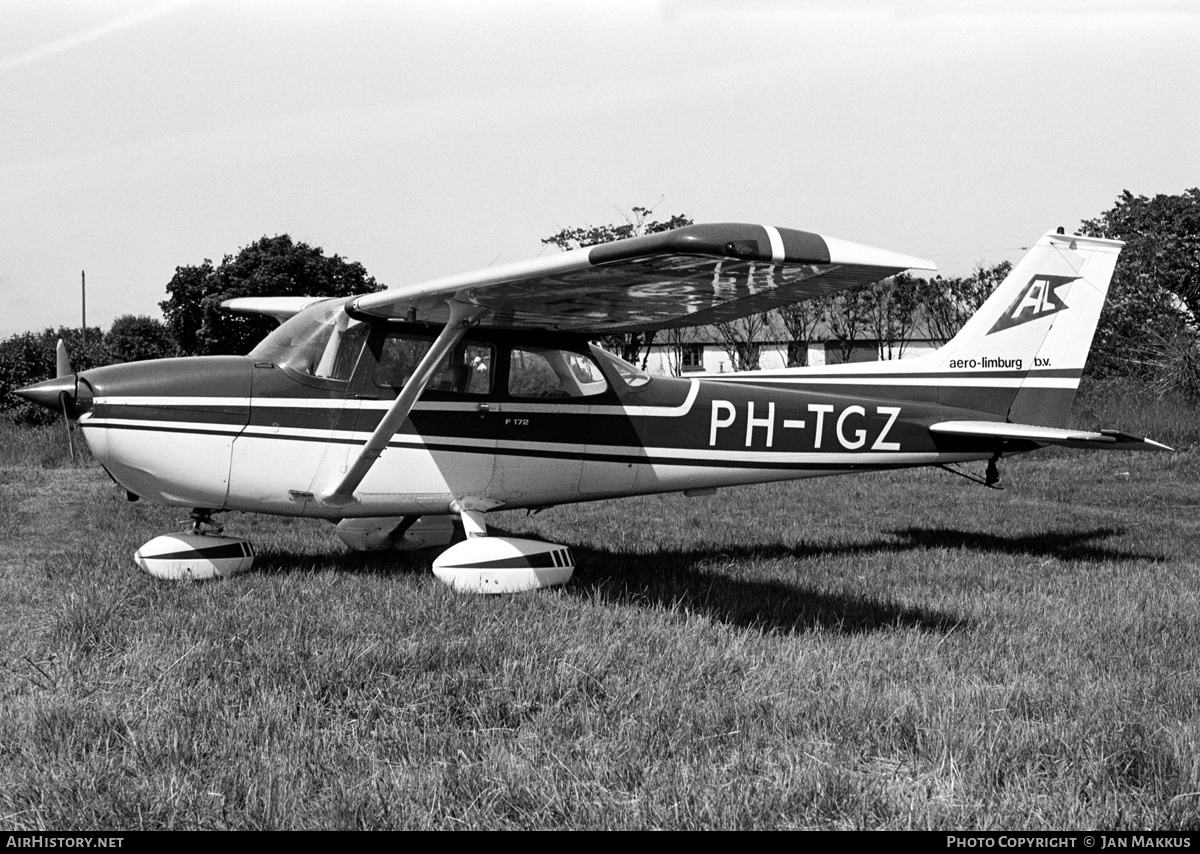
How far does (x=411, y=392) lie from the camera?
22.0 feet

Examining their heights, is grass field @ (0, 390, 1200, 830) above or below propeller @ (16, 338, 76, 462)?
below

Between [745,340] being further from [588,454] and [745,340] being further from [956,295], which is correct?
[588,454]

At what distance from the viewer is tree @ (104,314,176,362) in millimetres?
61034

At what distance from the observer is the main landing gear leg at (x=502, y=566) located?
6648 millimetres

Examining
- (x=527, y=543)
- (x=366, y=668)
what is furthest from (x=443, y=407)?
(x=366, y=668)

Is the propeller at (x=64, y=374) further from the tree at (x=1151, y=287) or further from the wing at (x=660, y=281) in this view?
the tree at (x=1151, y=287)

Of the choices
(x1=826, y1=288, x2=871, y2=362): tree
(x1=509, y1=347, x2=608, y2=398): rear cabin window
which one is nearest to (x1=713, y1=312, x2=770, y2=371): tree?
(x1=826, y1=288, x2=871, y2=362): tree

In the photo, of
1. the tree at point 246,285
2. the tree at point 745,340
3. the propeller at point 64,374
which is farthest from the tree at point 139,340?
the propeller at point 64,374

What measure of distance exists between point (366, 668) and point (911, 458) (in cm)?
590

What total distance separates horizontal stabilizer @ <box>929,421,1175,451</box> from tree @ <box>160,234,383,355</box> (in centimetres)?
4191

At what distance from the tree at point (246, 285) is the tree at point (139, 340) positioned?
24.1 ft

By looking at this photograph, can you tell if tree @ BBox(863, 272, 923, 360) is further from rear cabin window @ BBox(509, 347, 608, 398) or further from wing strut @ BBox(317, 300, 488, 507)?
wing strut @ BBox(317, 300, 488, 507)

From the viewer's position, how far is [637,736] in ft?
12.5
